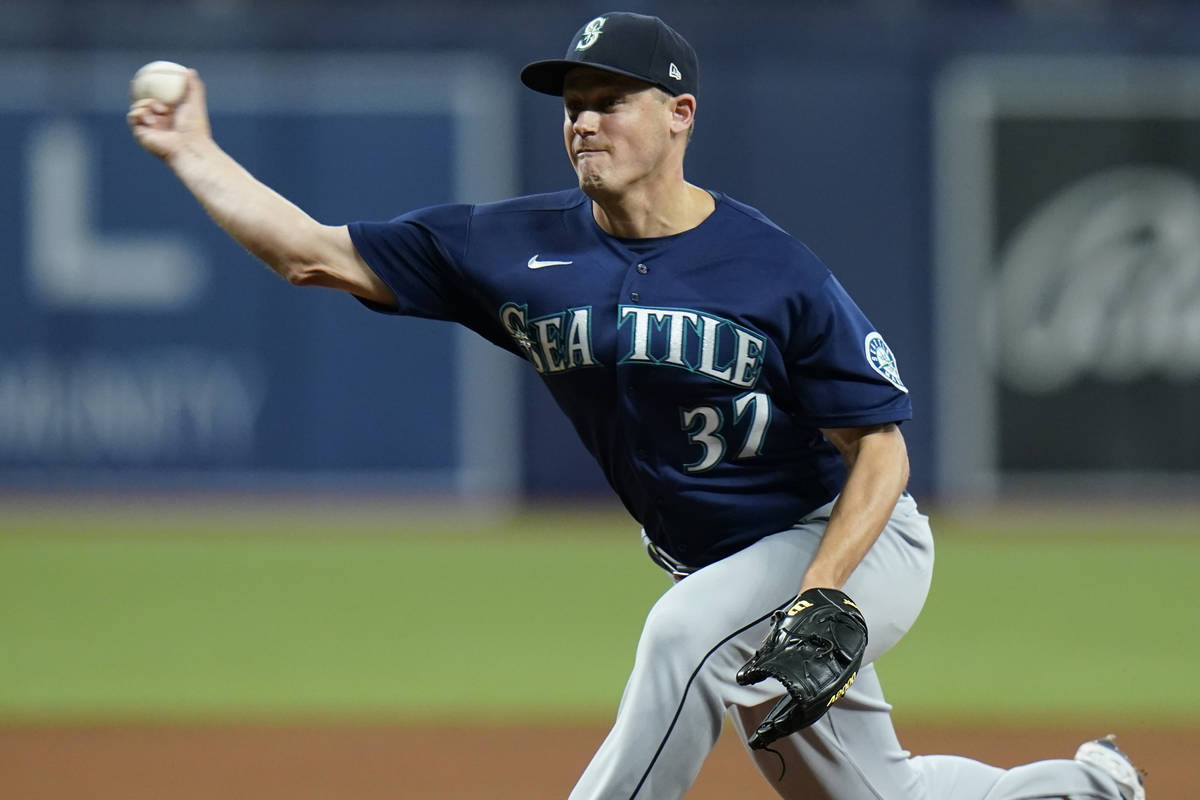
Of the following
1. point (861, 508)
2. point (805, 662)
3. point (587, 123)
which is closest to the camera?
point (805, 662)

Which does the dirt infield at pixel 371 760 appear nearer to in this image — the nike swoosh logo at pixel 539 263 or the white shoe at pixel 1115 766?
the white shoe at pixel 1115 766

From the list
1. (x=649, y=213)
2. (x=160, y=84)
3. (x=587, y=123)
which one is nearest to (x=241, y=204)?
(x=160, y=84)

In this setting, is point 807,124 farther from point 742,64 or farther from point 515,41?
point 515,41

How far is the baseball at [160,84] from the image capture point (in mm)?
3781

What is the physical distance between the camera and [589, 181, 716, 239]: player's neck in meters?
3.77

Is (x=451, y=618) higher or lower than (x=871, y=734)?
lower

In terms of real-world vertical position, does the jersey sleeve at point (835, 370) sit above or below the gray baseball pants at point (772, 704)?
above

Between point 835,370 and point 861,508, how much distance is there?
0.29 metres

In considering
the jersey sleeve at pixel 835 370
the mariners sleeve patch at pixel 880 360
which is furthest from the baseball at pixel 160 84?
the mariners sleeve patch at pixel 880 360

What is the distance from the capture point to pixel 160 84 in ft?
12.4

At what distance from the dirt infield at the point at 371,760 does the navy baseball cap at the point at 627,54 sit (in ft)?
8.48

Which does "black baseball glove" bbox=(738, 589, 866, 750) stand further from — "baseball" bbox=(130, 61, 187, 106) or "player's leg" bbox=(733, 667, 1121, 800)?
"baseball" bbox=(130, 61, 187, 106)

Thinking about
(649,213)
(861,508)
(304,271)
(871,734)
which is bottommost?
(871,734)

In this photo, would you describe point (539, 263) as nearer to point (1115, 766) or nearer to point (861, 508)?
point (861, 508)
